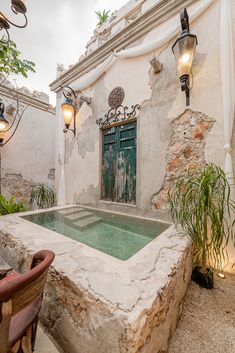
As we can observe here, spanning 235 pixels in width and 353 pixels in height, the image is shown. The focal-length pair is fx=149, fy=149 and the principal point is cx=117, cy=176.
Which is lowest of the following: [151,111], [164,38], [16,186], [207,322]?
[207,322]

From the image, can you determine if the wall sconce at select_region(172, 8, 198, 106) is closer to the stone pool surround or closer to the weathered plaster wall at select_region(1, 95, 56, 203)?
the stone pool surround

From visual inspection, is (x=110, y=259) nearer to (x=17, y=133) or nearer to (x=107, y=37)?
(x=107, y=37)

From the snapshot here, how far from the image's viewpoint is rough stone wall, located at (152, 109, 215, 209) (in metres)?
2.21

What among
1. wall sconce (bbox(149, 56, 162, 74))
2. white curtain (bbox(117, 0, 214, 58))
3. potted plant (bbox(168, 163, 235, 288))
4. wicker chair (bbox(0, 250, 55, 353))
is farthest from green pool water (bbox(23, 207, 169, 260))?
white curtain (bbox(117, 0, 214, 58))

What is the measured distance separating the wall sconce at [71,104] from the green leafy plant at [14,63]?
2.96ft

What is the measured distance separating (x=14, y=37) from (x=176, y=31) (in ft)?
9.05

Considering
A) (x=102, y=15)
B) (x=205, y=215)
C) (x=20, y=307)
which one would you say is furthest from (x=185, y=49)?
(x=102, y=15)

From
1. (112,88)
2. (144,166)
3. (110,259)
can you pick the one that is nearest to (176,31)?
(112,88)

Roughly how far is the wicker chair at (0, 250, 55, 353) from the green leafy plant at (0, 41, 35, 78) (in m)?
3.34

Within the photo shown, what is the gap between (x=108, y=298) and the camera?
0.78m

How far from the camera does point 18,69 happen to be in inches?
108

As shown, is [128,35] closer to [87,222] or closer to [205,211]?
[205,211]

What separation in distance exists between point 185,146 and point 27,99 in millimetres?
5111

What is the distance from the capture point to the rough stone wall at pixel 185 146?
221 centimetres
